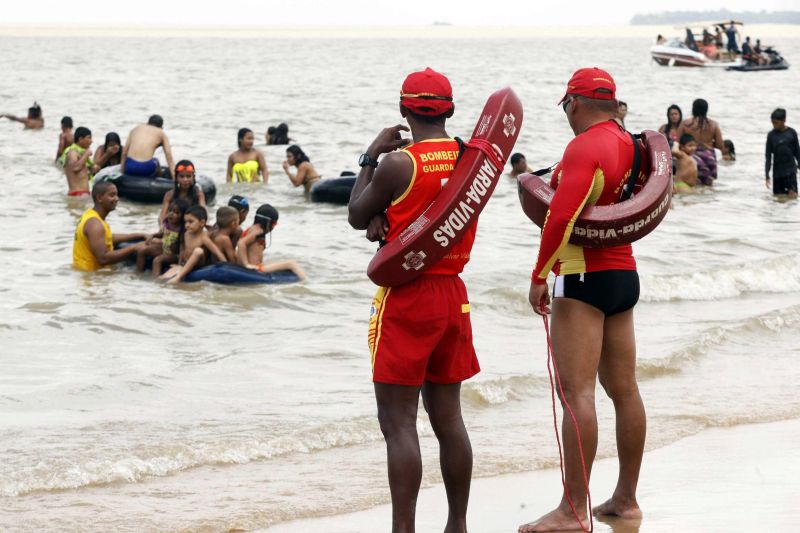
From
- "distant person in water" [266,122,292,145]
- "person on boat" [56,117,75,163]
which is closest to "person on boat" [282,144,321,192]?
"person on boat" [56,117,75,163]

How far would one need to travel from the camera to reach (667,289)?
1168 centimetres

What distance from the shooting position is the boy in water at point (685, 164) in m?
17.4

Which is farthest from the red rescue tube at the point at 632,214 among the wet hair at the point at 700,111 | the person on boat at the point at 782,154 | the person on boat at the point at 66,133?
the person on boat at the point at 66,133

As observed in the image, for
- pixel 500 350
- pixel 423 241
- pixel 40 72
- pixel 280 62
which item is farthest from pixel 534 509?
pixel 280 62

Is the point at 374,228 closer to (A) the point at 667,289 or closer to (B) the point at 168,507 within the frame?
(B) the point at 168,507

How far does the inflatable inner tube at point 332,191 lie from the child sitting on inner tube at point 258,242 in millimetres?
5108

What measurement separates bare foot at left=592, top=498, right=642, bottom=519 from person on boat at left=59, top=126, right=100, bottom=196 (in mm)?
13433

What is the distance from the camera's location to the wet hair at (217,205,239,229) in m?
10.9

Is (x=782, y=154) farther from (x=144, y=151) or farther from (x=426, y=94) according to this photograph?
(x=426, y=94)

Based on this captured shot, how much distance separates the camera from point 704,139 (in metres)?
18.7

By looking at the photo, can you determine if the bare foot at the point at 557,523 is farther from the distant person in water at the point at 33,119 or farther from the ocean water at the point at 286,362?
the distant person in water at the point at 33,119

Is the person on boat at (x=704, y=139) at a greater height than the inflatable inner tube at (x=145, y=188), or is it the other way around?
the person on boat at (x=704, y=139)

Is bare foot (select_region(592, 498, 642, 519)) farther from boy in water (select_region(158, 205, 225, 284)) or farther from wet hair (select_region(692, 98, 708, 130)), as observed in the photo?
wet hair (select_region(692, 98, 708, 130))

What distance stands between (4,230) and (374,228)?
1224 centimetres
